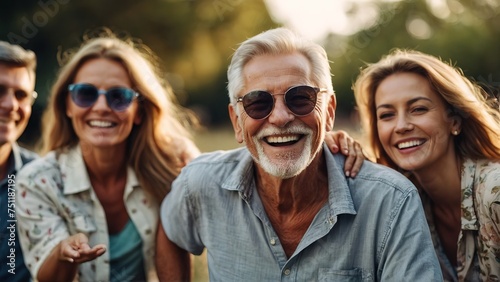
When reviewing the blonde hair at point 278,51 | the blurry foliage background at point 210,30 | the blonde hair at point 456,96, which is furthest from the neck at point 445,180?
the blurry foliage background at point 210,30

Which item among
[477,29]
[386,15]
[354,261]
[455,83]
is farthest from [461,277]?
[477,29]

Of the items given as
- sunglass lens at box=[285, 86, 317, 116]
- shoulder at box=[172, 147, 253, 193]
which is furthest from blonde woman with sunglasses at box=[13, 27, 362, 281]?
sunglass lens at box=[285, 86, 317, 116]

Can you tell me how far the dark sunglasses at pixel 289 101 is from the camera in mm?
3182

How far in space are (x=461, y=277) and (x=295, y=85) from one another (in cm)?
168

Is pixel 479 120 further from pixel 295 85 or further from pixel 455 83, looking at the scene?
pixel 295 85

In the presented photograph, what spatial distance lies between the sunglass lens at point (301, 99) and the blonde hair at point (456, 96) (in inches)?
39.3

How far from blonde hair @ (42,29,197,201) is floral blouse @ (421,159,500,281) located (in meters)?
1.94

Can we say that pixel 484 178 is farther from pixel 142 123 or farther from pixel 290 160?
pixel 142 123

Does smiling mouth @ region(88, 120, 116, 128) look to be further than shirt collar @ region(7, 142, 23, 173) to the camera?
No

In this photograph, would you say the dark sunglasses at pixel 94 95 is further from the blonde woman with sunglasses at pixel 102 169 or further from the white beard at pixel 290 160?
the white beard at pixel 290 160

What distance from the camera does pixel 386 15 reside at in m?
22.5

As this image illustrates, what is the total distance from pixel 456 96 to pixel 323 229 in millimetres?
1382

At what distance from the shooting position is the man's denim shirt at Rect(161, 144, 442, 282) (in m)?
3.03

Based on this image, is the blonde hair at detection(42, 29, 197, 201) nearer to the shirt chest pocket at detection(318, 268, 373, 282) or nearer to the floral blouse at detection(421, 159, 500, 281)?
the shirt chest pocket at detection(318, 268, 373, 282)
